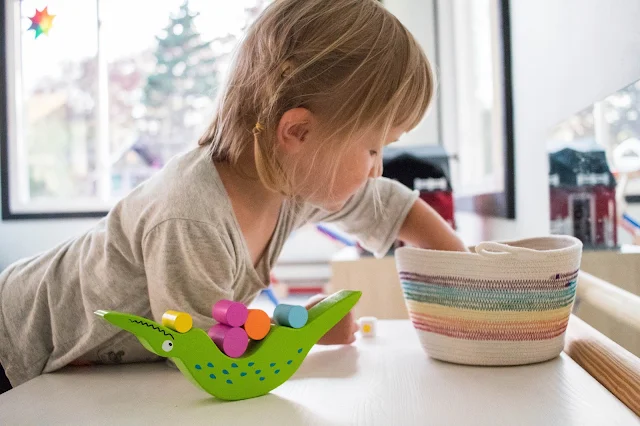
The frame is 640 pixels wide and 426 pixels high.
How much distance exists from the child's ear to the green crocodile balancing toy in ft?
0.71

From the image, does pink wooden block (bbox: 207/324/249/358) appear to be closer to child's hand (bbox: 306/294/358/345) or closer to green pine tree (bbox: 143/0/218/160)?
child's hand (bbox: 306/294/358/345)

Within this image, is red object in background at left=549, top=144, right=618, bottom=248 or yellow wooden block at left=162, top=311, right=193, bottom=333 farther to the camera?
red object in background at left=549, top=144, right=618, bottom=248

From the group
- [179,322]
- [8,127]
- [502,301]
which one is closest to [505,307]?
[502,301]

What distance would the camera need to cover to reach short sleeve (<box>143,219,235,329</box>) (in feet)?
1.97

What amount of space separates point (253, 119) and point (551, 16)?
1.87 feet

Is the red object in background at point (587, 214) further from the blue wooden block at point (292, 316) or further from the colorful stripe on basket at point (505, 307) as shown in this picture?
the blue wooden block at point (292, 316)

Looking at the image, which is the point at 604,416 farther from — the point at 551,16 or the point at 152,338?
the point at 551,16

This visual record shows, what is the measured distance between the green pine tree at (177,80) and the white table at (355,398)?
8.67 ft

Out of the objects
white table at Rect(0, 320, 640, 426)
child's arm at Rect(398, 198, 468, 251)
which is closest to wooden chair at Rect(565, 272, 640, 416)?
white table at Rect(0, 320, 640, 426)

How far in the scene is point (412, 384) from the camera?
531 mm

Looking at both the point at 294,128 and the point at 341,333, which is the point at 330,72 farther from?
the point at 341,333

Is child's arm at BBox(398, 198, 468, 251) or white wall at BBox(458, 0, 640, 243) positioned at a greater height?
white wall at BBox(458, 0, 640, 243)

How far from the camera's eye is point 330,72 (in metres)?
0.68

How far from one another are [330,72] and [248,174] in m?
0.15
